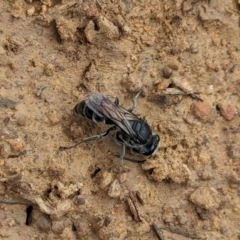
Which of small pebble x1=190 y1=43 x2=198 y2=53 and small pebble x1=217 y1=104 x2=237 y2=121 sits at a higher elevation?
small pebble x1=190 y1=43 x2=198 y2=53

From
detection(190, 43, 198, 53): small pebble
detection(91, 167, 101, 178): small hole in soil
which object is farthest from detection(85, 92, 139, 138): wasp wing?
detection(190, 43, 198, 53): small pebble

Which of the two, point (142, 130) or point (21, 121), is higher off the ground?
point (142, 130)

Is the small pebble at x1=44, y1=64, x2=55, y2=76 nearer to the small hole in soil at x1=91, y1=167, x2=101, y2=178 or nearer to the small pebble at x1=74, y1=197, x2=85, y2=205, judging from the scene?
the small hole in soil at x1=91, y1=167, x2=101, y2=178

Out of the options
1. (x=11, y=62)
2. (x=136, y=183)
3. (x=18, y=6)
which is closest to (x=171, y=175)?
(x=136, y=183)

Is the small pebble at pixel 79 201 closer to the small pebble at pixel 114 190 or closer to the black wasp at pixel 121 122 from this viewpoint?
the small pebble at pixel 114 190

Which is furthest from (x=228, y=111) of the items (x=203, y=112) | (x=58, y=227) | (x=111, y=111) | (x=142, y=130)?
(x=58, y=227)

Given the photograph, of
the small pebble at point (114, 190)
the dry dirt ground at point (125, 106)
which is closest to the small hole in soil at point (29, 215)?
the dry dirt ground at point (125, 106)

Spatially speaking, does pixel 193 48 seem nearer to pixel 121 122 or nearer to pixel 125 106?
pixel 125 106
